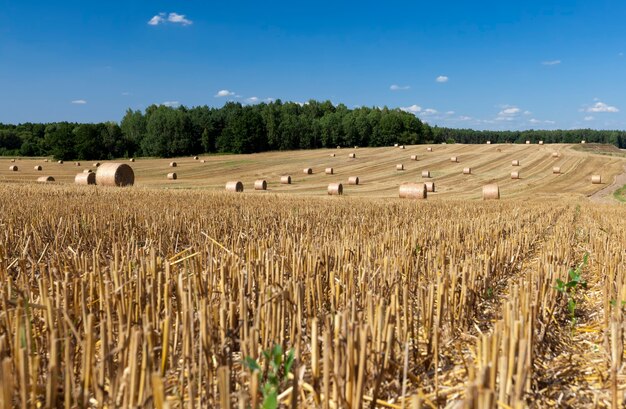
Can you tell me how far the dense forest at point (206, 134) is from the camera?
74.0 meters

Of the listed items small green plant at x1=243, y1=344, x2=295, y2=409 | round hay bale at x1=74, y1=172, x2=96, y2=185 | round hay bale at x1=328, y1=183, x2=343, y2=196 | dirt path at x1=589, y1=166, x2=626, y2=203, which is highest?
small green plant at x1=243, y1=344, x2=295, y2=409

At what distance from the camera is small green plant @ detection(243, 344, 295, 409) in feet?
6.75

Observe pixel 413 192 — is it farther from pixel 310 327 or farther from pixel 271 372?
pixel 271 372

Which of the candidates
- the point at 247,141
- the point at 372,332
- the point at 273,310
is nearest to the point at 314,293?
the point at 273,310

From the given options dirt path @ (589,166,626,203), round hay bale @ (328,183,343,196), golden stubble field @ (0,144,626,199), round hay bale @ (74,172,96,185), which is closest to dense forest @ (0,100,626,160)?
golden stubble field @ (0,144,626,199)

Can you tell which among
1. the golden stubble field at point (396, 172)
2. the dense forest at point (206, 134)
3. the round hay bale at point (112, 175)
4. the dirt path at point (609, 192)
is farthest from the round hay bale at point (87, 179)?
the dense forest at point (206, 134)

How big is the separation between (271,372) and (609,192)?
35153 millimetres

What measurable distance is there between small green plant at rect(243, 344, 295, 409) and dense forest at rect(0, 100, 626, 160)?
75358mm

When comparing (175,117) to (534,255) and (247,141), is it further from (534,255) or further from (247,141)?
(534,255)

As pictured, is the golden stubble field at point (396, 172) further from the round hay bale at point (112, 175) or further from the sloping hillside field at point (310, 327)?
the sloping hillside field at point (310, 327)

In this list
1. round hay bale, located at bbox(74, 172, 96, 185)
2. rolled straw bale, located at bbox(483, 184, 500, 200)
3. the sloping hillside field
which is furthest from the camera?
round hay bale, located at bbox(74, 172, 96, 185)

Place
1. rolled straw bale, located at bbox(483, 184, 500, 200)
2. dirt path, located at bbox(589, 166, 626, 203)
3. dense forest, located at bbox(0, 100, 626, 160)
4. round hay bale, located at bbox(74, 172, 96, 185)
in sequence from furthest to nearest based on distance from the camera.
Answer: dense forest, located at bbox(0, 100, 626, 160) < round hay bale, located at bbox(74, 172, 96, 185) < rolled straw bale, located at bbox(483, 184, 500, 200) < dirt path, located at bbox(589, 166, 626, 203)

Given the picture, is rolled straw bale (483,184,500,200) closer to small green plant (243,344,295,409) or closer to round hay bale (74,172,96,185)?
round hay bale (74,172,96,185)

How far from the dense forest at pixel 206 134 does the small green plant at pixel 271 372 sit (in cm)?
7536
